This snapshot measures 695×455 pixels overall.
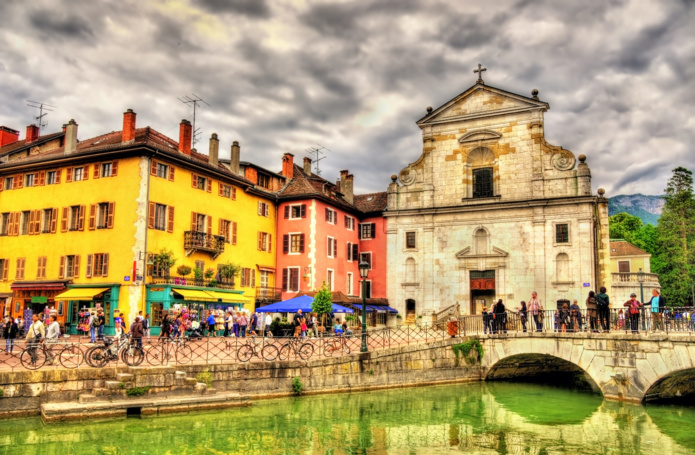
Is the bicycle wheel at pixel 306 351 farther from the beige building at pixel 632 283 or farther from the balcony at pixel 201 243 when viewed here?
the beige building at pixel 632 283

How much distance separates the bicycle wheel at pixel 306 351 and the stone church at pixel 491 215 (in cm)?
1807

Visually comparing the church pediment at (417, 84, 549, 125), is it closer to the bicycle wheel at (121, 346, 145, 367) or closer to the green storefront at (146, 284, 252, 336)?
the green storefront at (146, 284, 252, 336)

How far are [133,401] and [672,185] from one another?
59106 mm

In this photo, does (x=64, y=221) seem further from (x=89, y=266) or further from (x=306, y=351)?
(x=306, y=351)

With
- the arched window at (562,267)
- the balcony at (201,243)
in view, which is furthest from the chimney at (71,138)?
the arched window at (562,267)

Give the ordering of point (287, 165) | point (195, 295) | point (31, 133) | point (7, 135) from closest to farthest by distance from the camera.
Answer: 1. point (195, 295)
2. point (31, 133)
3. point (7, 135)
4. point (287, 165)

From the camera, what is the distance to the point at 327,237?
42.4 meters

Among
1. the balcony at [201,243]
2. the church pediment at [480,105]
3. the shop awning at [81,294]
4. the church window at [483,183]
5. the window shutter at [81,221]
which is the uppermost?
the church pediment at [480,105]

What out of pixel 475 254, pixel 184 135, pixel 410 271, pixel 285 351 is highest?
pixel 184 135

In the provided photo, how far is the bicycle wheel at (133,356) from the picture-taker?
742 inches

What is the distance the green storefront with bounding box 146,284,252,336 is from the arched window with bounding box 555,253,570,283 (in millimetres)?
20264

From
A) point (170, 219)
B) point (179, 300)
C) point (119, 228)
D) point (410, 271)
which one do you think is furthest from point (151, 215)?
point (410, 271)

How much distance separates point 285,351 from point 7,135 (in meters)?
34.0

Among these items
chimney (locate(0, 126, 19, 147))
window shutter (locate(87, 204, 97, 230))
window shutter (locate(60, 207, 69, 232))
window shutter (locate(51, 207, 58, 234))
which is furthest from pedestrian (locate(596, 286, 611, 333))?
chimney (locate(0, 126, 19, 147))
